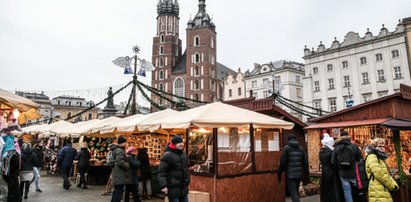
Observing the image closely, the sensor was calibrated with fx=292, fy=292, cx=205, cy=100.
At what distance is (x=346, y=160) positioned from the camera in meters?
6.69

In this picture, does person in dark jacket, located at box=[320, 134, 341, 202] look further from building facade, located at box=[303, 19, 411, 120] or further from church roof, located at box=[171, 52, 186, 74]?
church roof, located at box=[171, 52, 186, 74]

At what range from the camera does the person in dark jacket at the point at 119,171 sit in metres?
7.45

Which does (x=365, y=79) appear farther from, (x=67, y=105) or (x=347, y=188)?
(x=67, y=105)

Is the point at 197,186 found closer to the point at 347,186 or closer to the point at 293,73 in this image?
the point at 347,186

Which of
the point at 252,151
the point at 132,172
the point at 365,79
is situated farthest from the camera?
the point at 365,79

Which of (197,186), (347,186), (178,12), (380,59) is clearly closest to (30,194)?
(197,186)

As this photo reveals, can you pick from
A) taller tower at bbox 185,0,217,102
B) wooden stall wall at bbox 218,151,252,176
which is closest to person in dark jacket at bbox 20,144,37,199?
wooden stall wall at bbox 218,151,252,176

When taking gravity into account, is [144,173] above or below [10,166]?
below

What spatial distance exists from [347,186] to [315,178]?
493 centimetres

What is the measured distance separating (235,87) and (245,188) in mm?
45645

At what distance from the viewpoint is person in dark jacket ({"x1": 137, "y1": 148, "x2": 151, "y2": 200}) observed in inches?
377

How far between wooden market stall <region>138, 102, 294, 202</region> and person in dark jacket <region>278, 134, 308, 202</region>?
1.27 m

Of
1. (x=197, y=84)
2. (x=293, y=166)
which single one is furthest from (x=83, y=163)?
(x=197, y=84)

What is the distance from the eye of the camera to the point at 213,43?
81.6 meters
